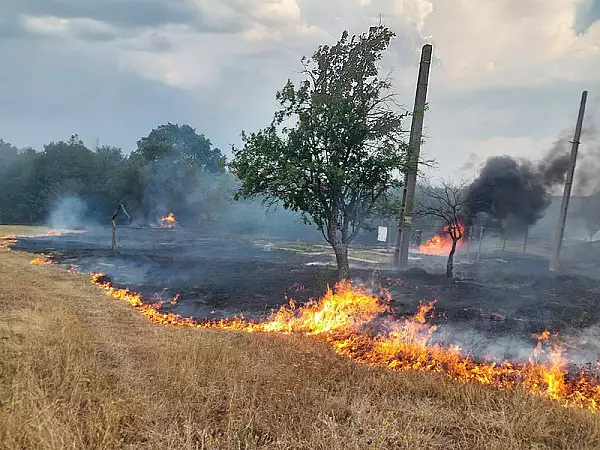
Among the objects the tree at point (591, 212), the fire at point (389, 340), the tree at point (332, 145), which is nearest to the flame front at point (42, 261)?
the fire at point (389, 340)

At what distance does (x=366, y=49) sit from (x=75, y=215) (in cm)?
4101

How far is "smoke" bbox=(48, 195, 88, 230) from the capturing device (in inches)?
1699

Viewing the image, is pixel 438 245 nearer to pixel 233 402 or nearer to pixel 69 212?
pixel 233 402

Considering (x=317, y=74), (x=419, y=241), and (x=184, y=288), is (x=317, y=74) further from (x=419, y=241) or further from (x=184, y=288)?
(x=419, y=241)

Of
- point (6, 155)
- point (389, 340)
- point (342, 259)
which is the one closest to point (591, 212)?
point (342, 259)

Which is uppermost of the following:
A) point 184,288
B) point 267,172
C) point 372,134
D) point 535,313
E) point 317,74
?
point 317,74

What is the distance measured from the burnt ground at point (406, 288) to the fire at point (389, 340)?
501mm

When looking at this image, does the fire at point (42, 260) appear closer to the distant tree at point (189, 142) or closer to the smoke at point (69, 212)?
the smoke at point (69, 212)

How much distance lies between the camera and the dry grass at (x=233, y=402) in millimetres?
4754

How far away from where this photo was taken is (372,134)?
12.1 metres

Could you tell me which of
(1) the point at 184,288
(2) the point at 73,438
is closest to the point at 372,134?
(1) the point at 184,288

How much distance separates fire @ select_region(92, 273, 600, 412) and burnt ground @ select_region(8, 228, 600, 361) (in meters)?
0.50

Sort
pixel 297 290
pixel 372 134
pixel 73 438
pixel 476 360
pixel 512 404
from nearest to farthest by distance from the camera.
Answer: pixel 73 438, pixel 512 404, pixel 476 360, pixel 372 134, pixel 297 290

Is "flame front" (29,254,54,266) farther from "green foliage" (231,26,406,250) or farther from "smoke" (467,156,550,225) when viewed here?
"smoke" (467,156,550,225)
